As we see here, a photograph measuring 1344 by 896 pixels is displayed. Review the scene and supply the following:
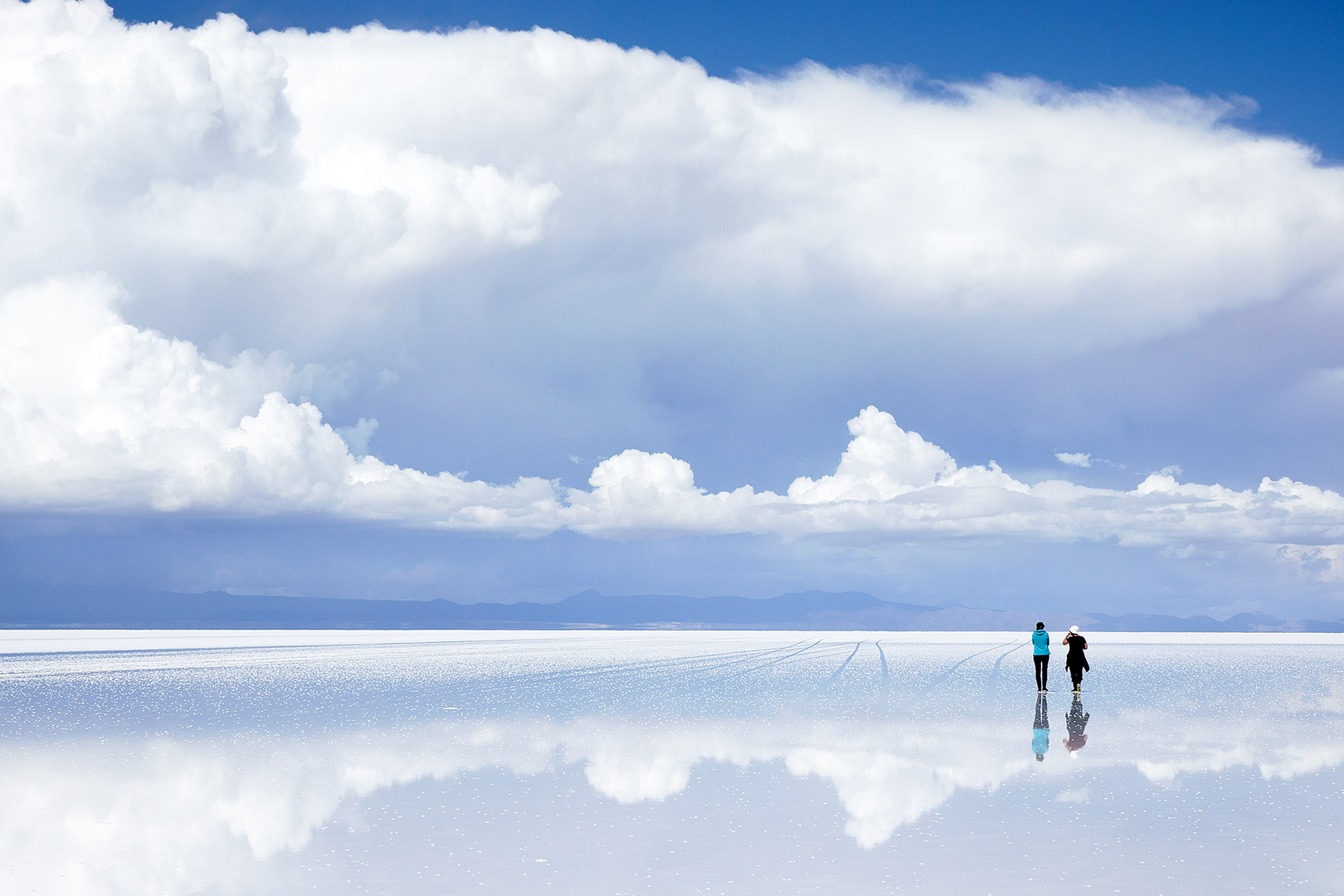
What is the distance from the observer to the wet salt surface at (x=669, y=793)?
10.2m

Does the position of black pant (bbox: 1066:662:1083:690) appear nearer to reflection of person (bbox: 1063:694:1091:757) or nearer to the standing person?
the standing person

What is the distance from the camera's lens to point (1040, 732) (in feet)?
67.3

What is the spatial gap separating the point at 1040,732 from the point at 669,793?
9.10 meters

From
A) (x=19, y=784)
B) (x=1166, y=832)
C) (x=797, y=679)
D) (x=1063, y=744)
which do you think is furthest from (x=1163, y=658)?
(x=19, y=784)

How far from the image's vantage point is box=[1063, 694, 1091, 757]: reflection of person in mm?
18578

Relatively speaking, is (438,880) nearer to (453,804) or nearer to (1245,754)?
(453,804)

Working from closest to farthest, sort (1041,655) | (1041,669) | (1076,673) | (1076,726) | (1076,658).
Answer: (1076,726), (1076,658), (1076,673), (1041,655), (1041,669)

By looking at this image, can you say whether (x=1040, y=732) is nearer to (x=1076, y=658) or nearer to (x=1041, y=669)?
(x=1076, y=658)

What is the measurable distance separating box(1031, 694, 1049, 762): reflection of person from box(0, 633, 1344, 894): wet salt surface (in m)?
0.15

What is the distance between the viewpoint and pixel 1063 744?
1870 cm

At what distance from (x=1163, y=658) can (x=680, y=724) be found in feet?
124

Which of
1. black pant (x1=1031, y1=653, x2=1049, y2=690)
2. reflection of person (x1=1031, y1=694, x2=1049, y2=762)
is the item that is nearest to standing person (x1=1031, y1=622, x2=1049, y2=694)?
black pant (x1=1031, y1=653, x2=1049, y2=690)

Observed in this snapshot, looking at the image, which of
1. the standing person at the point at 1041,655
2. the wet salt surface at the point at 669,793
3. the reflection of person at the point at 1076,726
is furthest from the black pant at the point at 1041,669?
the reflection of person at the point at 1076,726

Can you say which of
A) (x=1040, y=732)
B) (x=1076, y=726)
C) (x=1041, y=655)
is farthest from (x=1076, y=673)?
(x=1040, y=732)
